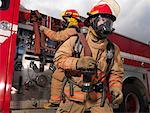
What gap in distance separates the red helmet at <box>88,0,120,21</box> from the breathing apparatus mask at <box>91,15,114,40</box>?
0.05m

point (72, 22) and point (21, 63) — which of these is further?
point (72, 22)

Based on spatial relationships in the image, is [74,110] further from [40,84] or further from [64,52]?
[40,84]

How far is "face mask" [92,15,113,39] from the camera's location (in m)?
3.16

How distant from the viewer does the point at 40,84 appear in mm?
4316

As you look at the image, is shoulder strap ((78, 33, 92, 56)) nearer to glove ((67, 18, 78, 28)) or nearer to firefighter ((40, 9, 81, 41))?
firefighter ((40, 9, 81, 41))

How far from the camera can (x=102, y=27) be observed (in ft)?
10.4

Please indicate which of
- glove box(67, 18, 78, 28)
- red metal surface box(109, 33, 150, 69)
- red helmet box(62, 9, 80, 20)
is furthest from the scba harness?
red metal surface box(109, 33, 150, 69)

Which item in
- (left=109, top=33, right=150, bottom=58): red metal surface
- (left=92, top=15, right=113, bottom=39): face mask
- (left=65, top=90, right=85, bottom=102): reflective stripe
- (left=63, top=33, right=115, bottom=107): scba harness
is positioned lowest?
(left=65, top=90, right=85, bottom=102): reflective stripe

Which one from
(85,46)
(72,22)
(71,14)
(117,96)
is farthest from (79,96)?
(71,14)

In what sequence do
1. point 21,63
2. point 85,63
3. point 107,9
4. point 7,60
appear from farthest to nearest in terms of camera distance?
point 21,63 → point 7,60 → point 107,9 → point 85,63

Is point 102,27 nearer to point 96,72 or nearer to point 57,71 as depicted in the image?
point 96,72

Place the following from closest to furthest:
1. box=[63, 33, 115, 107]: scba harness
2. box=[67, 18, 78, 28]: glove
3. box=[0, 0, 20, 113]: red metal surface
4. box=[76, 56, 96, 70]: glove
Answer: box=[76, 56, 96, 70]: glove < box=[63, 33, 115, 107]: scba harness < box=[0, 0, 20, 113]: red metal surface < box=[67, 18, 78, 28]: glove

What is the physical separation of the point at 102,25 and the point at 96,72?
42 cm

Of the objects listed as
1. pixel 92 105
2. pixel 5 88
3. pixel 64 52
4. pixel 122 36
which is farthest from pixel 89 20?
pixel 122 36
